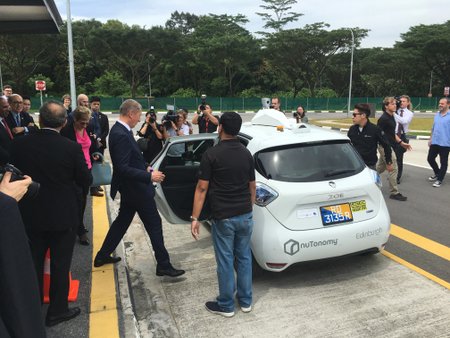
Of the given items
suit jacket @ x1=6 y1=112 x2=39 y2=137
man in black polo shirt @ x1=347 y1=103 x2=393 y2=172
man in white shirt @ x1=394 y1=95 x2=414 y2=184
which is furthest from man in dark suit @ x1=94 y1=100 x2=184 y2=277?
man in white shirt @ x1=394 y1=95 x2=414 y2=184

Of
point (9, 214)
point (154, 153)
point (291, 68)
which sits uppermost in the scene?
point (291, 68)

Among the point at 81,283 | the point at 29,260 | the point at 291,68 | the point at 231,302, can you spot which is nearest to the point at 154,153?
the point at 81,283

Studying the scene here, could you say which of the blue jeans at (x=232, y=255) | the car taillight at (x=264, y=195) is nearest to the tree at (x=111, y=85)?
the car taillight at (x=264, y=195)

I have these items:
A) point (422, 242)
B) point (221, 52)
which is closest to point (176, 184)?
point (422, 242)

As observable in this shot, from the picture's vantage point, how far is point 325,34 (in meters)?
49.2

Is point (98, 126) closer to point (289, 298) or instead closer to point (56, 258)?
point (56, 258)

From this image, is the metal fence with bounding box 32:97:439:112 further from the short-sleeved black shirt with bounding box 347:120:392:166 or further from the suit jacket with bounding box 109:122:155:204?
the suit jacket with bounding box 109:122:155:204

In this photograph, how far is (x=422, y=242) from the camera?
523 centimetres

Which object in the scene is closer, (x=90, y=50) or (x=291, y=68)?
(x=90, y=50)

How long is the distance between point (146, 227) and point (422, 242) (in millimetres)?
3462

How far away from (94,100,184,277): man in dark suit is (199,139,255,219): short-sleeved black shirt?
0.62 m

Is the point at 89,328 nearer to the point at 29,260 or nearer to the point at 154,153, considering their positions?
the point at 29,260

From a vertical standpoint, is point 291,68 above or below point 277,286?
above

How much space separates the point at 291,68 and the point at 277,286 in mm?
53054
